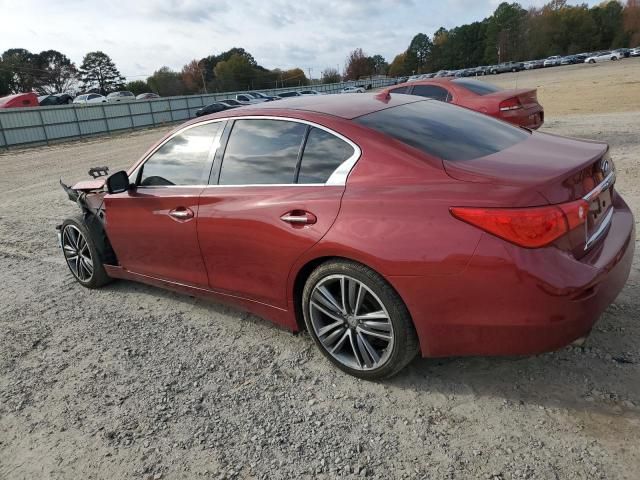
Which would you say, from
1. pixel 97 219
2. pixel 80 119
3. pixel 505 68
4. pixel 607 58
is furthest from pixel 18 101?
pixel 607 58

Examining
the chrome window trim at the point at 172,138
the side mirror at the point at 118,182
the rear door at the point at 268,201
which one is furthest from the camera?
the side mirror at the point at 118,182

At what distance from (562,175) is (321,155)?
52.4 inches

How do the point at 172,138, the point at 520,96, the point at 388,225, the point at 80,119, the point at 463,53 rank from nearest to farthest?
the point at 388,225, the point at 172,138, the point at 520,96, the point at 80,119, the point at 463,53

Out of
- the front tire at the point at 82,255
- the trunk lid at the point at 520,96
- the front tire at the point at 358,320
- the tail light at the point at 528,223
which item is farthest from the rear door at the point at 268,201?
the trunk lid at the point at 520,96

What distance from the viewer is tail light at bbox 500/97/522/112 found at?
28.9 feet

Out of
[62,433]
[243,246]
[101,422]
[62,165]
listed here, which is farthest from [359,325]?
[62,165]

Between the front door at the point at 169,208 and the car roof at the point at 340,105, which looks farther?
the front door at the point at 169,208

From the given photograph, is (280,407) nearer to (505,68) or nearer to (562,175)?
(562,175)

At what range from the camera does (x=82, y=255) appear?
484 centimetres

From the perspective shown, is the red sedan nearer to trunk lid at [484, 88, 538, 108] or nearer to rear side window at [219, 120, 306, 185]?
rear side window at [219, 120, 306, 185]

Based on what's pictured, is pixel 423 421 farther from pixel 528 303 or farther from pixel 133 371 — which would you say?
pixel 133 371

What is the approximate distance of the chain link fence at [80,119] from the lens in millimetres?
24094

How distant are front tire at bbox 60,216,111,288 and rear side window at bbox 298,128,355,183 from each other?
8.56 feet

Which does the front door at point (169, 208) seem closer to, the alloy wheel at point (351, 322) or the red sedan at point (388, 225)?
the red sedan at point (388, 225)
